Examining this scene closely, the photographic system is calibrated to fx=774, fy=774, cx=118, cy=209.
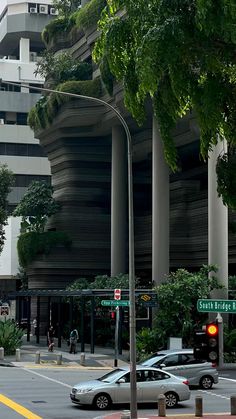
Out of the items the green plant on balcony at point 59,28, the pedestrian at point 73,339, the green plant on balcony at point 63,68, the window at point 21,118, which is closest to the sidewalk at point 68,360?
the pedestrian at point 73,339

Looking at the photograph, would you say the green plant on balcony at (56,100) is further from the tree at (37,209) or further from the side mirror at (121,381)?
the side mirror at (121,381)

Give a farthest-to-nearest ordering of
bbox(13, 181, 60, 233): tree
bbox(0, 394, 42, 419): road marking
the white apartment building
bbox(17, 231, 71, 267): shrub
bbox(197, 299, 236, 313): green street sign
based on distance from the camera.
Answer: the white apartment building, bbox(13, 181, 60, 233): tree, bbox(17, 231, 71, 267): shrub, bbox(0, 394, 42, 419): road marking, bbox(197, 299, 236, 313): green street sign

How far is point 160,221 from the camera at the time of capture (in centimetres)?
5084

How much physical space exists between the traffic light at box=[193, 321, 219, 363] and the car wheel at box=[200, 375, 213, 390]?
50.9 ft

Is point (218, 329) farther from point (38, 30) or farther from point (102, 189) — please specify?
point (38, 30)

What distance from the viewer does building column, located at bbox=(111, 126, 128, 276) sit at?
59.2 metres

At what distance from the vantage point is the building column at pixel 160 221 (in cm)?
5053

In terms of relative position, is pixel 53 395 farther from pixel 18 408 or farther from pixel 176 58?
pixel 176 58

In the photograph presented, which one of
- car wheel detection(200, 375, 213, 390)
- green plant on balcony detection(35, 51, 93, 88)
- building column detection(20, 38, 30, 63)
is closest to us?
car wheel detection(200, 375, 213, 390)

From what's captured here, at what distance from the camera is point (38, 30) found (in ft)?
309

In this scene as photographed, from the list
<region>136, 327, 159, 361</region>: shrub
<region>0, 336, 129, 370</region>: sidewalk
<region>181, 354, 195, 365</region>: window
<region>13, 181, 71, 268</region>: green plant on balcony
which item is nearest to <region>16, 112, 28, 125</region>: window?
<region>13, 181, 71, 268</region>: green plant on balcony

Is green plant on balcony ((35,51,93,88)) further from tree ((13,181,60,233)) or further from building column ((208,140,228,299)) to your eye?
building column ((208,140,228,299))

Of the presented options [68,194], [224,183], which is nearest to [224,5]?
[224,183]

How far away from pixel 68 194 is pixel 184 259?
549 inches
